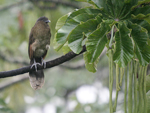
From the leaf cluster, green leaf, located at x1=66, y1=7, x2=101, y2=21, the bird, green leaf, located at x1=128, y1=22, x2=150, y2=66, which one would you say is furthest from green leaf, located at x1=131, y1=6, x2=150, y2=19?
the bird

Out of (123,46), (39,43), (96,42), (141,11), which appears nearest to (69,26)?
(96,42)

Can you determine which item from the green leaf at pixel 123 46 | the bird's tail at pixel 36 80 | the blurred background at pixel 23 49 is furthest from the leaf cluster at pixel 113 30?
the blurred background at pixel 23 49

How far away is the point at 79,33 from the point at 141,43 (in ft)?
1.26

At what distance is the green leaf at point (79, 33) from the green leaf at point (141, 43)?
0.76 feet

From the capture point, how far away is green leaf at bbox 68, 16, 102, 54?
5.20ft

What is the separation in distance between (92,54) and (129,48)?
0.73 feet

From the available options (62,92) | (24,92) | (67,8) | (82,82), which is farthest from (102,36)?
(62,92)

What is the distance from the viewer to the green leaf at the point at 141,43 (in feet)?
4.97

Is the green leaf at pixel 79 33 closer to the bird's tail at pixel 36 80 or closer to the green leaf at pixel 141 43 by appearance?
the green leaf at pixel 141 43

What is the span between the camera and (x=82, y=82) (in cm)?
959

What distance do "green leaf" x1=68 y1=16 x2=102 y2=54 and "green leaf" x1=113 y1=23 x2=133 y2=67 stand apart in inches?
6.7

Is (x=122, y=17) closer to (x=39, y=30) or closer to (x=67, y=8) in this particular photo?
(x=39, y=30)

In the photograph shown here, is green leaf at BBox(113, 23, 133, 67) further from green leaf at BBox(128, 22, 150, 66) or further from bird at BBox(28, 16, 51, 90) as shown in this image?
bird at BBox(28, 16, 51, 90)

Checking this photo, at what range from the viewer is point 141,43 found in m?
1.53
